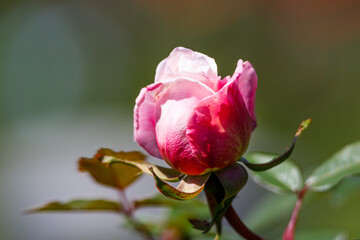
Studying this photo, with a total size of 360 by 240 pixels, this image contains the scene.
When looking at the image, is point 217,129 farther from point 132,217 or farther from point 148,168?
point 132,217

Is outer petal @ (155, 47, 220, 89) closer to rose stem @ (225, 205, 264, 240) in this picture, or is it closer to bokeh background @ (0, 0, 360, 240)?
rose stem @ (225, 205, 264, 240)

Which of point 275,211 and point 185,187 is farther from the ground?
point 185,187

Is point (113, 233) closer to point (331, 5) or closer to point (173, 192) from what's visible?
point (173, 192)

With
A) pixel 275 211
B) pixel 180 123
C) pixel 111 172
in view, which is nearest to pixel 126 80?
pixel 275 211

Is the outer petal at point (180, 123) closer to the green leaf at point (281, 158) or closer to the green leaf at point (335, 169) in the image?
the green leaf at point (281, 158)

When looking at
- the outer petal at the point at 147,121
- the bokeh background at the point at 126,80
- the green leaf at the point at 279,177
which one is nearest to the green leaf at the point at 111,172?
the outer petal at the point at 147,121

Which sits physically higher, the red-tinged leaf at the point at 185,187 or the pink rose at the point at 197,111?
the pink rose at the point at 197,111

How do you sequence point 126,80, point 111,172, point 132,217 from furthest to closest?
point 126,80 → point 132,217 → point 111,172

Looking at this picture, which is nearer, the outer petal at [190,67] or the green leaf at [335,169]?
the outer petal at [190,67]
